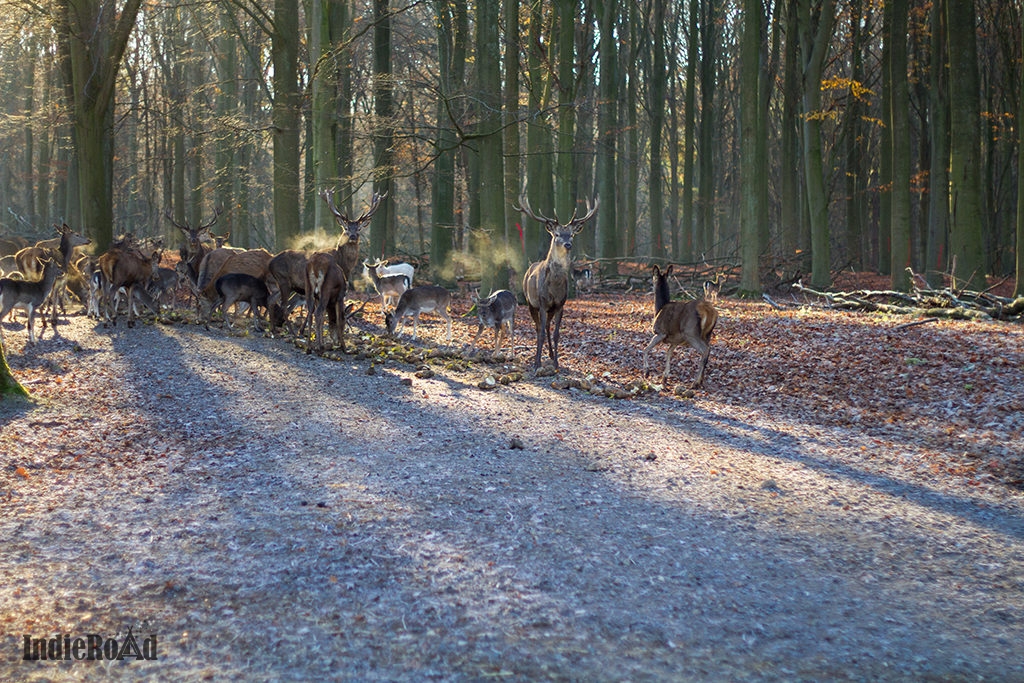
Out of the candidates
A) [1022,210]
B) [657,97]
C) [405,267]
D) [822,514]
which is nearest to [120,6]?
[405,267]

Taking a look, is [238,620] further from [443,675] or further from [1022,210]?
[1022,210]

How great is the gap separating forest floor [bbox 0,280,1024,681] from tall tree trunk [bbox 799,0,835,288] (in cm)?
1412

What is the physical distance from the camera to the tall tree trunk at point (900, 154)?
23.0 m

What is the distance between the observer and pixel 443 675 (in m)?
4.00

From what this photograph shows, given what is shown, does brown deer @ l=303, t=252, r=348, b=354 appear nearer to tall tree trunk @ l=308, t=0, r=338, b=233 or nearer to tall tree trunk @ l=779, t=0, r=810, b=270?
tall tree trunk @ l=308, t=0, r=338, b=233

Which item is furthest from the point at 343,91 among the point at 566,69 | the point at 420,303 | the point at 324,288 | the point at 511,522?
the point at 511,522

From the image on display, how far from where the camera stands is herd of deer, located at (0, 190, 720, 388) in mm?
12070

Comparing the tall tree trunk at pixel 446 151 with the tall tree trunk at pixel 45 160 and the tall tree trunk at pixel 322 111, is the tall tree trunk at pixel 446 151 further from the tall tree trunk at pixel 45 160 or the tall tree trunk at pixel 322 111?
the tall tree trunk at pixel 45 160

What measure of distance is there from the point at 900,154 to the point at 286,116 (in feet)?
51.8

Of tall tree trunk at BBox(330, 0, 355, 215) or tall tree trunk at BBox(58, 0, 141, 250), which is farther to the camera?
tall tree trunk at BBox(330, 0, 355, 215)

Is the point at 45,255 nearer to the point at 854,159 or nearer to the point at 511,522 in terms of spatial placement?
the point at 511,522

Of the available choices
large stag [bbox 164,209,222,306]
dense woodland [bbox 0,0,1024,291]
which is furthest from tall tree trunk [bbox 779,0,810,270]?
large stag [bbox 164,209,222,306]

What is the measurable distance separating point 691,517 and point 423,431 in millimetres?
3129

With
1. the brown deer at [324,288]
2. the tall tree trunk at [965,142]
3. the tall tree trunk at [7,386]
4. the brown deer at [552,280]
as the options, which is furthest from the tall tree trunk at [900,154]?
the tall tree trunk at [7,386]
